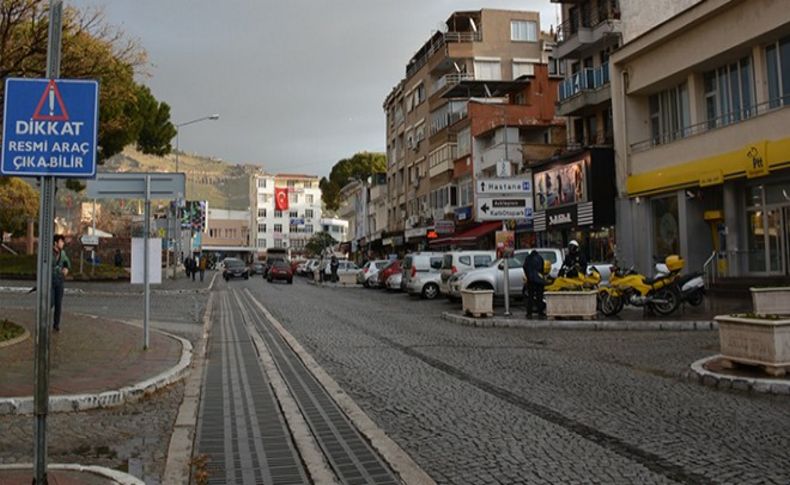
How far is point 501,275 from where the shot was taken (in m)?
22.5

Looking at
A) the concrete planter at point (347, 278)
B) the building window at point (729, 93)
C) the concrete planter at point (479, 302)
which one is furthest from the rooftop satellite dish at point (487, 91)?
the concrete planter at point (479, 302)

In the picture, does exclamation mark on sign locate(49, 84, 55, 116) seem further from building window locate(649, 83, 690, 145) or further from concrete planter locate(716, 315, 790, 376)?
building window locate(649, 83, 690, 145)

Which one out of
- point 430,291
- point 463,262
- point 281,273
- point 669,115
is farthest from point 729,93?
point 281,273

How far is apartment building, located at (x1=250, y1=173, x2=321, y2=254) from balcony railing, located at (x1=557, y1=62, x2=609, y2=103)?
106 metres

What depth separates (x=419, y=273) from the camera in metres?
28.6

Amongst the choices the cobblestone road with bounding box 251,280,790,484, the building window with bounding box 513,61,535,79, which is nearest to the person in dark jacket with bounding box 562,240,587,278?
the cobblestone road with bounding box 251,280,790,484

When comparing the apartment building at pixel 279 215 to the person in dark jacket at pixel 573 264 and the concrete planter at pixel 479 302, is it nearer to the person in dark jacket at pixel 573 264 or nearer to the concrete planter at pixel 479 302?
the concrete planter at pixel 479 302

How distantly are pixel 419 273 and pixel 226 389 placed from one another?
20.2 meters

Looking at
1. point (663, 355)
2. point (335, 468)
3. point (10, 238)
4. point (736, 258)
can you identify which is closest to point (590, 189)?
point (736, 258)

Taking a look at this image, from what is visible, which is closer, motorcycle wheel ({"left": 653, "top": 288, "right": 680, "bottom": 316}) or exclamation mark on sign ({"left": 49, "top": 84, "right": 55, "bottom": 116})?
exclamation mark on sign ({"left": 49, "top": 84, "right": 55, "bottom": 116})

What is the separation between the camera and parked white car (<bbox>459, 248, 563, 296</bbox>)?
22.5 meters

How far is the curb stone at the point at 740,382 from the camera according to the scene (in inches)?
310

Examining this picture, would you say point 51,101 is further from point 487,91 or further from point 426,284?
point 487,91

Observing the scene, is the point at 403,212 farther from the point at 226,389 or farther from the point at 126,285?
the point at 226,389
